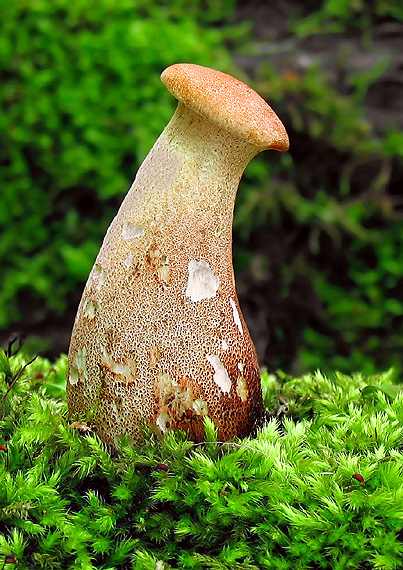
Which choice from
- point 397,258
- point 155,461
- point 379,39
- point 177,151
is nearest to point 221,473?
point 155,461

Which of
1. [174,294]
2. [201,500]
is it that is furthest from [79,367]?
[201,500]

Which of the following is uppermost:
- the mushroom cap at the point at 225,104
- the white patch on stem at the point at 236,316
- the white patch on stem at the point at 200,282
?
the mushroom cap at the point at 225,104

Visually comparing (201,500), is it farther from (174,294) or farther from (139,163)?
A: (139,163)

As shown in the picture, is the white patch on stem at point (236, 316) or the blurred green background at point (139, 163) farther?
the blurred green background at point (139, 163)

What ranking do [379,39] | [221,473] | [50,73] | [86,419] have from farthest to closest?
1. [379,39]
2. [50,73]
3. [86,419]
4. [221,473]

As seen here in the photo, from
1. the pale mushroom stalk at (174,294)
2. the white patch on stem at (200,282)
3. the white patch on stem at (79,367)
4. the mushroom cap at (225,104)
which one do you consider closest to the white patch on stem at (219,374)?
the pale mushroom stalk at (174,294)

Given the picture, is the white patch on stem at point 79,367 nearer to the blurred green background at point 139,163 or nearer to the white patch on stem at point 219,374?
the white patch on stem at point 219,374

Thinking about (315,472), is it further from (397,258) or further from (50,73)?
(50,73)
